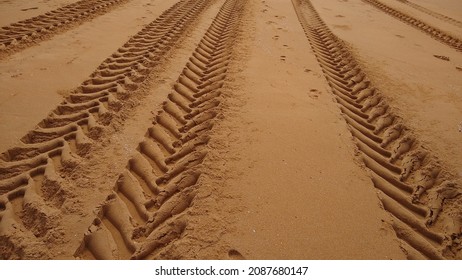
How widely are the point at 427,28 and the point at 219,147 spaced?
757 cm

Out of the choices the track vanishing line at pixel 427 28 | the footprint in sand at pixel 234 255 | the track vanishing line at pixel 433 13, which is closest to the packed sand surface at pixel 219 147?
the footprint in sand at pixel 234 255

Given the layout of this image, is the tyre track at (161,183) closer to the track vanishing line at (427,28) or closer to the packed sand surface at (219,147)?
the packed sand surface at (219,147)

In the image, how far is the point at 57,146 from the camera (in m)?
2.49

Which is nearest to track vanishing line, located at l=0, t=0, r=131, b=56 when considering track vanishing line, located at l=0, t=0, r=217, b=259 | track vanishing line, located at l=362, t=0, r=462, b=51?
track vanishing line, located at l=0, t=0, r=217, b=259

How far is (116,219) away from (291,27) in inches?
217

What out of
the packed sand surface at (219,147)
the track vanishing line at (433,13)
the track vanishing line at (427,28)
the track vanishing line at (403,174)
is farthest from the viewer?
the track vanishing line at (433,13)

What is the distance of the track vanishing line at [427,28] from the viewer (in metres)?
6.32

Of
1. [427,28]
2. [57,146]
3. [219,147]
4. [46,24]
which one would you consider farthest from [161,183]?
[427,28]

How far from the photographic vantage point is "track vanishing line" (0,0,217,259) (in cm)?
188

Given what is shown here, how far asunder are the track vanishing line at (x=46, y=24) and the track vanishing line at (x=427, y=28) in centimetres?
755

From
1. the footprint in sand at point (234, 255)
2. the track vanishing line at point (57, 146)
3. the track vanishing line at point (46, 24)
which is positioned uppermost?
the track vanishing line at point (46, 24)

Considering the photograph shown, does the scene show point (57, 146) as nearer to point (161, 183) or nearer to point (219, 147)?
point (161, 183)
